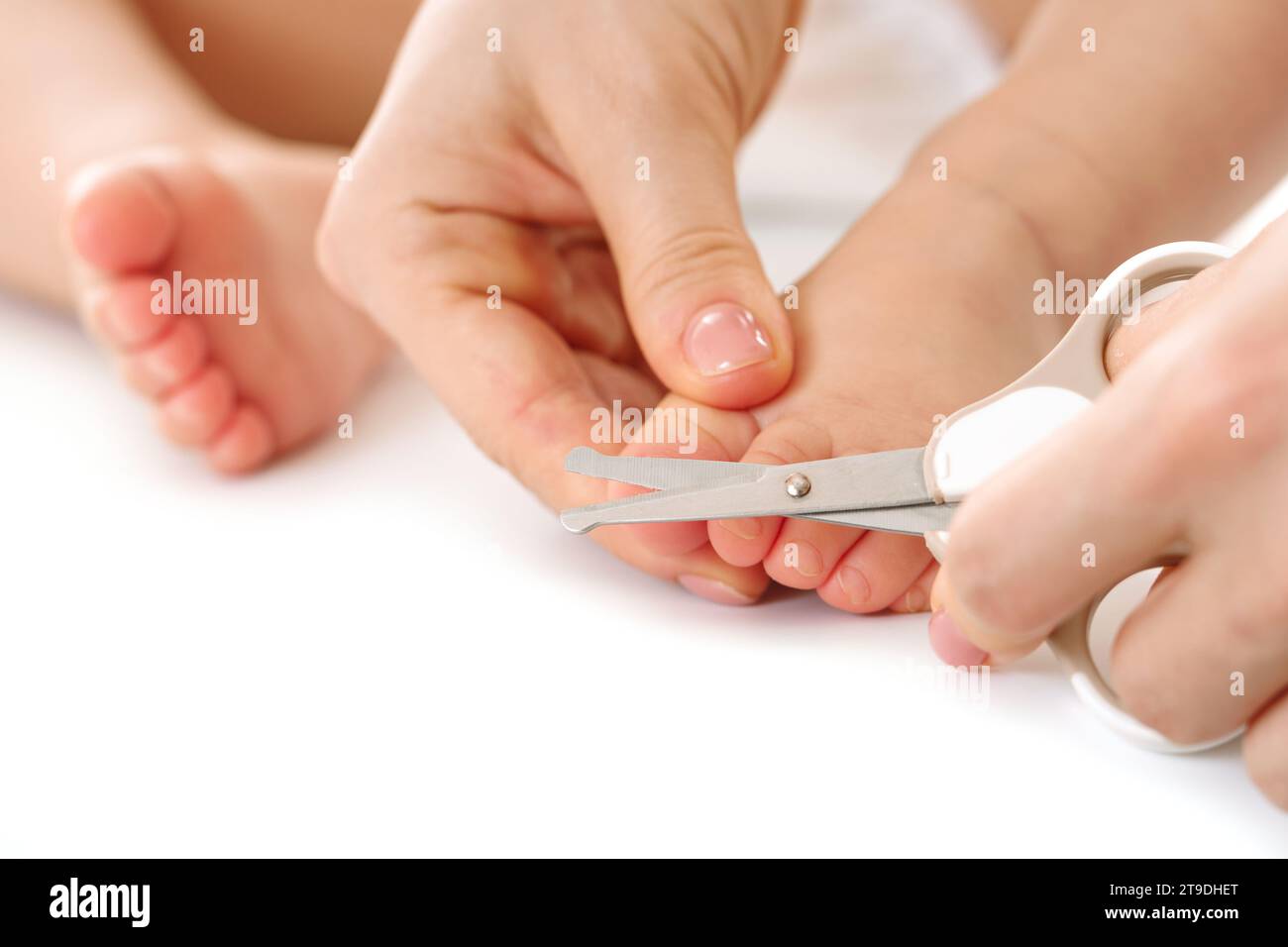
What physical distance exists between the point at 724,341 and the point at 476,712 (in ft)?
0.76

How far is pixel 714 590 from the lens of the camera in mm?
682

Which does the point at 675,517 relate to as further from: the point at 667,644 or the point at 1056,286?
the point at 1056,286

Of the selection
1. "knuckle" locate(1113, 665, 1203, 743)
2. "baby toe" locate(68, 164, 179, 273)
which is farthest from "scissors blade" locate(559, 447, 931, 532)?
"baby toe" locate(68, 164, 179, 273)

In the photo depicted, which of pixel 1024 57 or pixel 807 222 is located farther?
pixel 807 222

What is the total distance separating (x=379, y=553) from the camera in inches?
30.5

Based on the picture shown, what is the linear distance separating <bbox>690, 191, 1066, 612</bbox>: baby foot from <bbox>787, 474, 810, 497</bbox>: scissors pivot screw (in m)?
0.04

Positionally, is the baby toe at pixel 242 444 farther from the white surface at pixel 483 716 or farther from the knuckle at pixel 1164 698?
the knuckle at pixel 1164 698

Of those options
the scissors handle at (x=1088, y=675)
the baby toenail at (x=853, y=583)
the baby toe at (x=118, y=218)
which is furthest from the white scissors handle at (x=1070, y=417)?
the baby toe at (x=118, y=218)

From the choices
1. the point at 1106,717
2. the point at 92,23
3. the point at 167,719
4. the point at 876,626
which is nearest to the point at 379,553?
the point at 167,719

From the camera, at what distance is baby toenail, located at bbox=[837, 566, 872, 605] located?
0.65 metres

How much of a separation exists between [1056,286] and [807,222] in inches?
20.0
